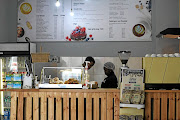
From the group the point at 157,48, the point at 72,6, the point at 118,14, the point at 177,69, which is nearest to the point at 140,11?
the point at 118,14

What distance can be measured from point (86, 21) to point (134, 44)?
1205 millimetres

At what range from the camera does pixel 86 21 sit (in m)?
6.07

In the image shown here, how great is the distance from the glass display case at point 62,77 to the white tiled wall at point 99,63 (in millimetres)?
1723

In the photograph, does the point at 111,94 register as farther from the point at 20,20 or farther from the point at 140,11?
the point at 20,20

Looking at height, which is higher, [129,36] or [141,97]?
[129,36]

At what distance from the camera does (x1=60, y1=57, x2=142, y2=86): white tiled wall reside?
5855 mm

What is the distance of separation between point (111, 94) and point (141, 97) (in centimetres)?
45

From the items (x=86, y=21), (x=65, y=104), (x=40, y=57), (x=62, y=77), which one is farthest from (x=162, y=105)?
(x=86, y=21)

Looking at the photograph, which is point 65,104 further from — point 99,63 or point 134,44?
point 134,44

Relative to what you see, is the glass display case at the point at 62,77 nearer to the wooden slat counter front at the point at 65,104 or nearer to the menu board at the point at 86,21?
the wooden slat counter front at the point at 65,104

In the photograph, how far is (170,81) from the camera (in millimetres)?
3949

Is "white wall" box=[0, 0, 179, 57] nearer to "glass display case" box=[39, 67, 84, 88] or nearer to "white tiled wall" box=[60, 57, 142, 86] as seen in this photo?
"white tiled wall" box=[60, 57, 142, 86]

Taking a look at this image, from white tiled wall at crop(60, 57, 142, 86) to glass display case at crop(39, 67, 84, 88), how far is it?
1723 mm

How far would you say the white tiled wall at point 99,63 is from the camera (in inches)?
231
